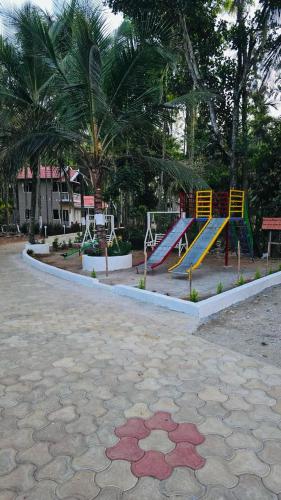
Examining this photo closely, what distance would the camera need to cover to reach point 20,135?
9.08m

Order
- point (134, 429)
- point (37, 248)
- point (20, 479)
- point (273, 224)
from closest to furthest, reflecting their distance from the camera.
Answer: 1. point (20, 479)
2. point (134, 429)
3. point (273, 224)
4. point (37, 248)

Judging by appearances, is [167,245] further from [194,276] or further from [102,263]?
[102,263]

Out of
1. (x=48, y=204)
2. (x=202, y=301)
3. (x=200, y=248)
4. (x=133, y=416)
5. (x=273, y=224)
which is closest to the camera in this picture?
(x=133, y=416)

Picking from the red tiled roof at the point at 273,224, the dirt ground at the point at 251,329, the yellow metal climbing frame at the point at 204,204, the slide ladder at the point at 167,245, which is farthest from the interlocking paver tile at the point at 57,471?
the red tiled roof at the point at 273,224

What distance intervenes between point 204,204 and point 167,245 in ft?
6.93

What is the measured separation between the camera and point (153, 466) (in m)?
2.25

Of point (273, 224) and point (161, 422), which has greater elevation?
point (273, 224)

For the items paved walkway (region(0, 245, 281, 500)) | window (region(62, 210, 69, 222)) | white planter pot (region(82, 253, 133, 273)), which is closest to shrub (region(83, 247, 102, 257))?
white planter pot (region(82, 253, 133, 273))

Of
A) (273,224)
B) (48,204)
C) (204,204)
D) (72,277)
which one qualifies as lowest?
(72,277)

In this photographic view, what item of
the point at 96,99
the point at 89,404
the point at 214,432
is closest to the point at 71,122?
the point at 96,99

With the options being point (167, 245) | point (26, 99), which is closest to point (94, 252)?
point (167, 245)

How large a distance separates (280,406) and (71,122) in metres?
8.27

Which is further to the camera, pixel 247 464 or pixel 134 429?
pixel 134 429

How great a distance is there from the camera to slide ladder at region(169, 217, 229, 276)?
27.9 feet
